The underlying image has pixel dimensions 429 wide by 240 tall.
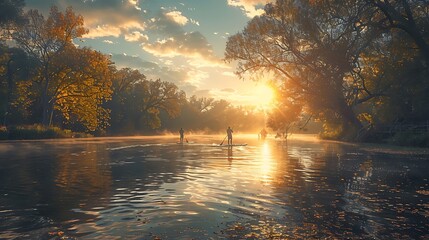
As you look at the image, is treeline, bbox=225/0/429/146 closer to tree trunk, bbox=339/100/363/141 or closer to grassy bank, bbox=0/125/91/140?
tree trunk, bbox=339/100/363/141

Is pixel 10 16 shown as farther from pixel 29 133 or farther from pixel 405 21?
pixel 405 21

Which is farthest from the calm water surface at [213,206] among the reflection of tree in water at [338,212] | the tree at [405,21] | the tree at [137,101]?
the tree at [137,101]

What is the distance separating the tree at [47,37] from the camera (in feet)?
176

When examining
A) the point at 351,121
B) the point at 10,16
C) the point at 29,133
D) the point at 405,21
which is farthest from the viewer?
the point at 10,16

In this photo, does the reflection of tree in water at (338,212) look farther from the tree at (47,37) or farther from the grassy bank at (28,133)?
the tree at (47,37)

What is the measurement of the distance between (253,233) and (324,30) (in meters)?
40.7

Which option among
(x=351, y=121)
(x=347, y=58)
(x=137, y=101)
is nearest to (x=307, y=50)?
(x=347, y=58)

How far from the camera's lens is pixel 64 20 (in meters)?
53.7

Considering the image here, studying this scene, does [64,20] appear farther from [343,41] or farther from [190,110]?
[190,110]

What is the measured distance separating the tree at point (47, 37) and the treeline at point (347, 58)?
25.6 metres

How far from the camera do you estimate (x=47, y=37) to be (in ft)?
178

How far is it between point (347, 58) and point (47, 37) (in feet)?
140

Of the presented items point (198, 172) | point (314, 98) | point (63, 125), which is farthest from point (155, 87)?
point (198, 172)

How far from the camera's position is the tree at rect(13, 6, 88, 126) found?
53.6 metres
